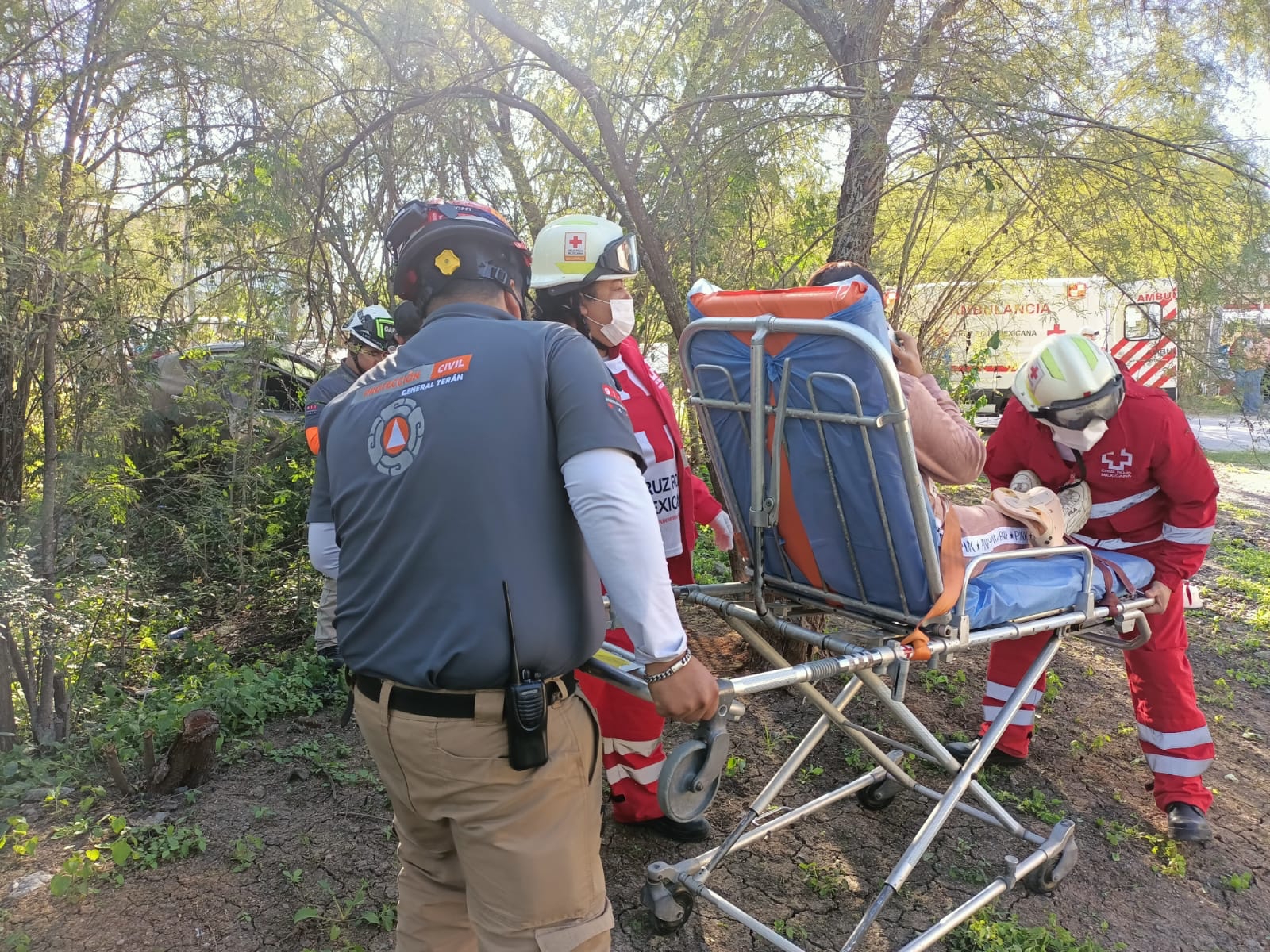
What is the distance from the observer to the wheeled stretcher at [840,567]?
215cm

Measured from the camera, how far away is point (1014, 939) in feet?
8.59

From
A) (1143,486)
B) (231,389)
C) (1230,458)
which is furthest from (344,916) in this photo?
(1230,458)

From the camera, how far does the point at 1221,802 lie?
3.49m

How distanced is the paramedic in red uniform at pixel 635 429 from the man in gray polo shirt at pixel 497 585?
1157 millimetres

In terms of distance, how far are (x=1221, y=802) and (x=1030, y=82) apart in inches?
120

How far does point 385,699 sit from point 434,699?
0.41 ft

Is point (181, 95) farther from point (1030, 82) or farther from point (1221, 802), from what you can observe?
point (1221, 802)

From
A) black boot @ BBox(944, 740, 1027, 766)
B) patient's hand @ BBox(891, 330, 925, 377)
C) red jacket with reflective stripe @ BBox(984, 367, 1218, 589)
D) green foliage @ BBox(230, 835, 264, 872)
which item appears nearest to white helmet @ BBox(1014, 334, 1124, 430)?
red jacket with reflective stripe @ BBox(984, 367, 1218, 589)

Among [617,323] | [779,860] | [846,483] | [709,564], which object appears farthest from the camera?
[709,564]

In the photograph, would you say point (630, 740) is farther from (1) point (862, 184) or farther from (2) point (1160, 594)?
(1) point (862, 184)

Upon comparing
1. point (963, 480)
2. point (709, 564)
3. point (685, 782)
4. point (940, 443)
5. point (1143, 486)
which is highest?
point (940, 443)

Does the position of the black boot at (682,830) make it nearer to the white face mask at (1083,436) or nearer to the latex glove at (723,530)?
the latex glove at (723,530)

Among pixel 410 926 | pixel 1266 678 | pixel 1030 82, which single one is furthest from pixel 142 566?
pixel 1266 678

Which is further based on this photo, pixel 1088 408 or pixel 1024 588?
pixel 1088 408
